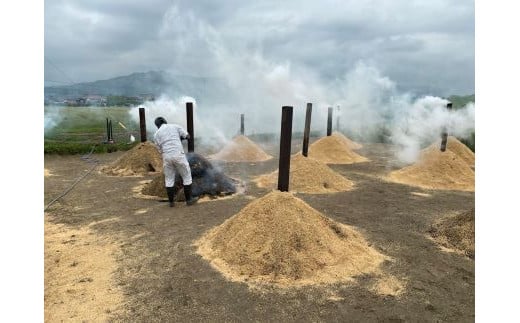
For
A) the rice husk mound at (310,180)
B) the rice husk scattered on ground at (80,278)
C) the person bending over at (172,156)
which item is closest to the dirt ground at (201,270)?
the rice husk scattered on ground at (80,278)

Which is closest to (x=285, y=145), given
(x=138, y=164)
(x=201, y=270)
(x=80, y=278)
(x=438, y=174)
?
(x=201, y=270)

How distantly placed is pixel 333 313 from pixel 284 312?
52 cm

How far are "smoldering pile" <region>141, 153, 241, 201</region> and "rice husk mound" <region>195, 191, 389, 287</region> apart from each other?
3131 mm

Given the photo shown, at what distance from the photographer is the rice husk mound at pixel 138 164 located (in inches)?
510

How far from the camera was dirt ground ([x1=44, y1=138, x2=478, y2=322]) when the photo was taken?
4121mm

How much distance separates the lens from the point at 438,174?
11641 mm

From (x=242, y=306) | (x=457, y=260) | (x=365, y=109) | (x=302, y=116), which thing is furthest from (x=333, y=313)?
(x=302, y=116)

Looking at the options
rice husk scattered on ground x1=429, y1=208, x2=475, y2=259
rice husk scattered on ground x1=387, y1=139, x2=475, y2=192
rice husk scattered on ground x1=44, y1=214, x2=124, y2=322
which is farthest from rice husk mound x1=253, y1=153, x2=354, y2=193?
rice husk scattered on ground x1=44, y1=214, x2=124, y2=322

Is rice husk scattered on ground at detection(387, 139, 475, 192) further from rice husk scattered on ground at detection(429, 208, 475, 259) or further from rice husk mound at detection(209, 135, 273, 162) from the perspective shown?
rice husk mound at detection(209, 135, 273, 162)

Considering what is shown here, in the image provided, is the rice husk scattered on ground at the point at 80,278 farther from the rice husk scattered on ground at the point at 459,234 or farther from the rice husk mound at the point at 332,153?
the rice husk mound at the point at 332,153

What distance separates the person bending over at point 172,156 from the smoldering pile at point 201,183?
584 millimetres

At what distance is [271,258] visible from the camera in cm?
517

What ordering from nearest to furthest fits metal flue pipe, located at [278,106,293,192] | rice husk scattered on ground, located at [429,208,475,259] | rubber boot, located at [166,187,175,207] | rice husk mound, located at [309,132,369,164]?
rice husk scattered on ground, located at [429,208,475,259], metal flue pipe, located at [278,106,293,192], rubber boot, located at [166,187,175,207], rice husk mound, located at [309,132,369,164]

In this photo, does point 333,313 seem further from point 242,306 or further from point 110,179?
point 110,179
